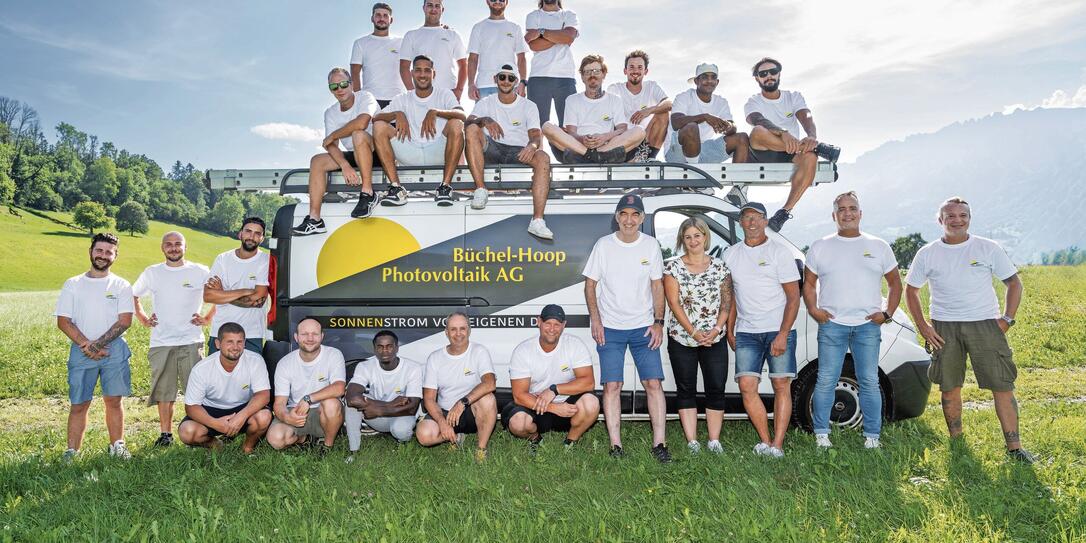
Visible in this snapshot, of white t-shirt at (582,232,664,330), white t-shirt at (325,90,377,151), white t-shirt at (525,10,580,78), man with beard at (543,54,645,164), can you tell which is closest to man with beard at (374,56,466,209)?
white t-shirt at (325,90,377,151)

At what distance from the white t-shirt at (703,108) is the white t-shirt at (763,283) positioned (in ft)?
6.04

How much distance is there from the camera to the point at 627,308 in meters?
4.60

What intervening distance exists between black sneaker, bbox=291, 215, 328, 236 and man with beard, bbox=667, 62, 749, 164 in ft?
10.8

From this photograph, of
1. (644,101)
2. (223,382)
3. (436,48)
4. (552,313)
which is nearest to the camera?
(552,313)

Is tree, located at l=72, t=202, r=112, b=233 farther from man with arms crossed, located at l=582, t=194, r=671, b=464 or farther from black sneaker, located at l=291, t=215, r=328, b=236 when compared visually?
man with arms crossed, located at l=582, t=194, r=671, b=464

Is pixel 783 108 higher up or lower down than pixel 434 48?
lower down

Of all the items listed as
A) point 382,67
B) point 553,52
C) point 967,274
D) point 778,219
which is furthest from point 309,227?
point 967,274

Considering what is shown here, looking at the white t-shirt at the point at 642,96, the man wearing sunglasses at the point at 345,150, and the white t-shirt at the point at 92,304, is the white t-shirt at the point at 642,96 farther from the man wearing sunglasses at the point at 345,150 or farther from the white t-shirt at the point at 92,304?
the white t-shirt at the point at 92,304

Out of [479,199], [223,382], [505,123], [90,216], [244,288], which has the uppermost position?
[90,216]

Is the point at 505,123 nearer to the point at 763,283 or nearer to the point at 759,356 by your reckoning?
the point at 763,283

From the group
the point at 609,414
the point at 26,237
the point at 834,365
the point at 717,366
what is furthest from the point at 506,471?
the point at 26,237

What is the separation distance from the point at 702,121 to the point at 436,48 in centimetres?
267

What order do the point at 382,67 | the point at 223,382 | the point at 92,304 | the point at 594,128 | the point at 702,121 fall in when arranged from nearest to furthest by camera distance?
the point at 223,382 → the point at 92,304 → the point at 594,128 → the point at 702,121 → the point at 382,67

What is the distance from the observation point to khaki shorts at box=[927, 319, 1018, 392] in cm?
468
